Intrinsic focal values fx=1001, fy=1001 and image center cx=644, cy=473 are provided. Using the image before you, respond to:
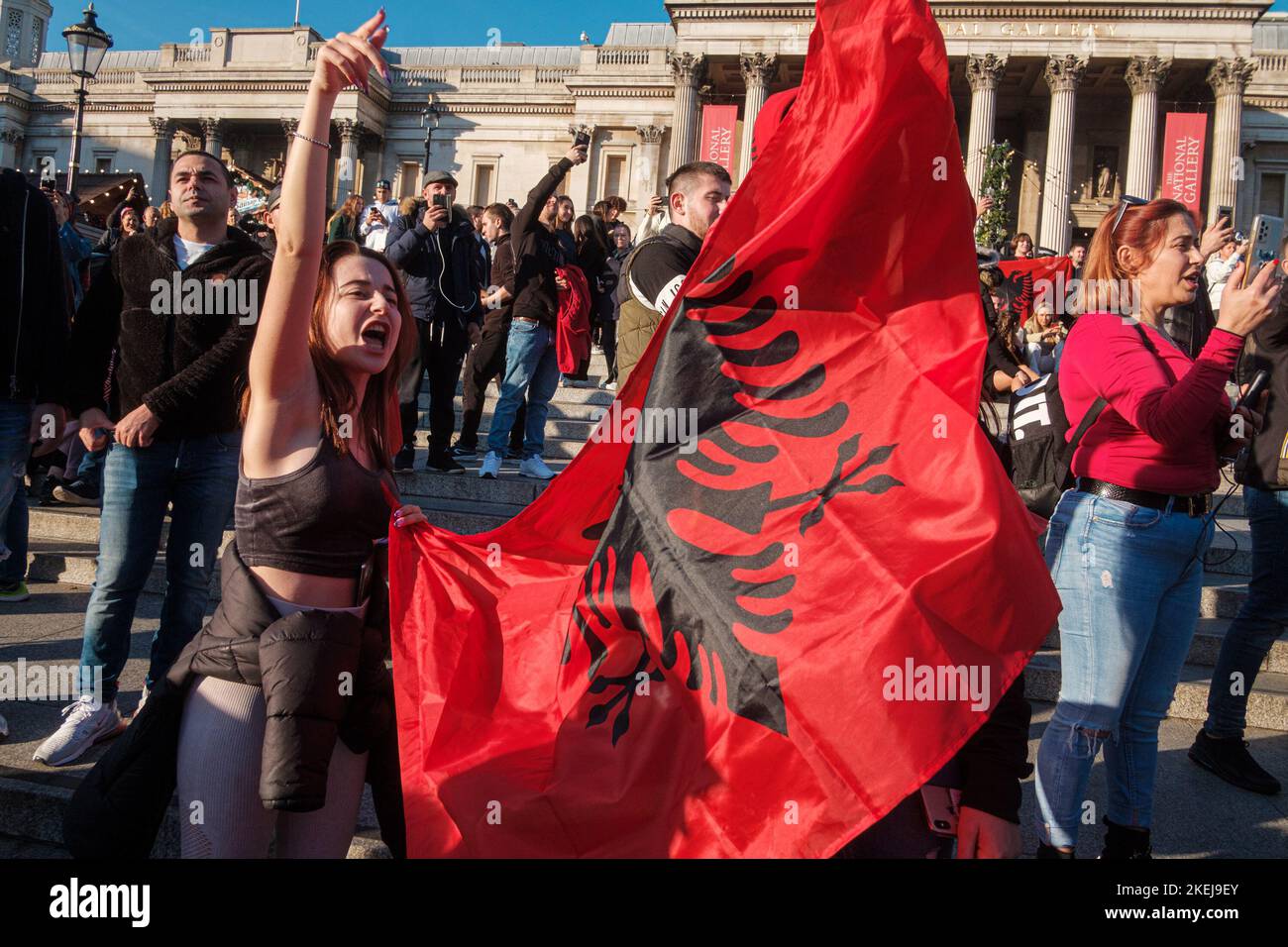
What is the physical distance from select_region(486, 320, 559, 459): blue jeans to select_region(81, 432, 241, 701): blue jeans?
3723 millimetres

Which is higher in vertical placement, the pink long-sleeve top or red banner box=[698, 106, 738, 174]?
red banner box=[698, 106, 738, 174]

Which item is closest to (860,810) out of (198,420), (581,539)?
(581,539)

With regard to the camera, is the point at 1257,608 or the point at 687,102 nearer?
the point at 1257,608

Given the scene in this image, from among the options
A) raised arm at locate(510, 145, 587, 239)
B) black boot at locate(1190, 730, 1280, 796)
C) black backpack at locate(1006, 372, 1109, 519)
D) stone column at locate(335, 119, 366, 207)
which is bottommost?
black boot at locate(1190, 730, 1280, 796)

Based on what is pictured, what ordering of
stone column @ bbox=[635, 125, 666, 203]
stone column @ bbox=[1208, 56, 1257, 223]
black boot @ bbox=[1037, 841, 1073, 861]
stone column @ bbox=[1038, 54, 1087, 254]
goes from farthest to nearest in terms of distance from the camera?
stone column @ bbox=[635, 125, 666, 203]
stone column @ bbox=[1038, 54, 1087, 254]
stone column @ bbox=[1208, 56, 1257, 223]
black boot @ bbox=[1037, 841, 1073, 861]

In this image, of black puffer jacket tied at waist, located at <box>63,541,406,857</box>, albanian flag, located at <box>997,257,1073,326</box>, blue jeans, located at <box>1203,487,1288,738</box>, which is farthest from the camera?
albanian flag, located at <box>997,257,1073,326</box>

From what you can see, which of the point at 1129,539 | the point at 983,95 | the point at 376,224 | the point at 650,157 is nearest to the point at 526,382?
the point at 1129,539

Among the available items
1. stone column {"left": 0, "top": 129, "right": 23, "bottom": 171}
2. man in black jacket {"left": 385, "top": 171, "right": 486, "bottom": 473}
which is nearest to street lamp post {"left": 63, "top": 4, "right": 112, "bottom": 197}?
man in black jacket {"left": 385, "top": 171, "right": 486, "bottom": 473}

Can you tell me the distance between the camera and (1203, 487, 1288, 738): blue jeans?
13.5 ft

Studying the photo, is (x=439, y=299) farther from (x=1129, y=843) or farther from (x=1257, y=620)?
(x=1129, y=843)

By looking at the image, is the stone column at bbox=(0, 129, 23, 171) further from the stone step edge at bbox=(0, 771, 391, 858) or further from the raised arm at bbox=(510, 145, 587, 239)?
the stone step edge at bbox=(0, 771, 391, 858)

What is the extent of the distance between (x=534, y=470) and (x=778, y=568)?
17.9 ft

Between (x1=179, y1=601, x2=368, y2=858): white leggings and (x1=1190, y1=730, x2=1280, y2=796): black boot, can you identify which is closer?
(x1=179, y1=601, x2=368, y2=858): white leggings

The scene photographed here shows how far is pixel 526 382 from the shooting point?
25.8 ft
